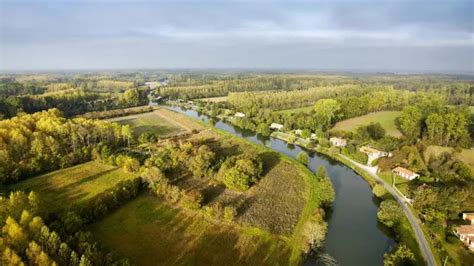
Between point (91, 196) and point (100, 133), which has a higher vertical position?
point (100, 133)

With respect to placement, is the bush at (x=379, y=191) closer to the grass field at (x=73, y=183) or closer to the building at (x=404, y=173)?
the building at (x=404, y=173)

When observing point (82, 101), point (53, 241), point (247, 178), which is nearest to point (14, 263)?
point (53, 241)

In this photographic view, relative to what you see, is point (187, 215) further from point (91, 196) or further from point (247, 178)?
point (91, 196)

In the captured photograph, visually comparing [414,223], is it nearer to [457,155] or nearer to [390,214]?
[390,214]

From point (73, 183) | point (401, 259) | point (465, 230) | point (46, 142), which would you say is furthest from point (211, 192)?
point (46, 142)

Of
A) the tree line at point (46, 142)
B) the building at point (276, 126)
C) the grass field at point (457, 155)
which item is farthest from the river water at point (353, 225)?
the tree line at point (46, 142)

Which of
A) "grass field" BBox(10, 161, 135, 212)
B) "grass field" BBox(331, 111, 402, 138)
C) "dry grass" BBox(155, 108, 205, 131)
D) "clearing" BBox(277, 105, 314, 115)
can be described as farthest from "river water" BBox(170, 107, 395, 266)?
"clearing" BBox(277, 105, 314, 115)

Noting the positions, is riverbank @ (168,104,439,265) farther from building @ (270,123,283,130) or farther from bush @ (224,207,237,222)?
building @ (270,123,283,130)
